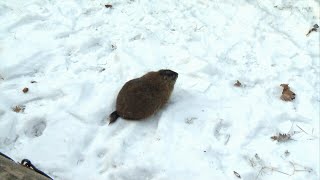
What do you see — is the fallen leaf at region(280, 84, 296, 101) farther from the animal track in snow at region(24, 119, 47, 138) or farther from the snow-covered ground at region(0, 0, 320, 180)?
the animal track in snow at region(24, 119, 47, 138)

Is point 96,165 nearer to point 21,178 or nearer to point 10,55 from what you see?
point 21,178

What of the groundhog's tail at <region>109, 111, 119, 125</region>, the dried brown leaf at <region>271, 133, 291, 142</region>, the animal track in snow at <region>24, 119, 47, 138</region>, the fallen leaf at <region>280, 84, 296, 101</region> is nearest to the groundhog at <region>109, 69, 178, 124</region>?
the groundhog's tail at <region>109, 111, 119, 125</region>

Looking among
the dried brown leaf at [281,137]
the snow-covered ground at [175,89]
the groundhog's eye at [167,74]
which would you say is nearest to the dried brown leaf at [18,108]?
the snow-covered ground at [175,89]

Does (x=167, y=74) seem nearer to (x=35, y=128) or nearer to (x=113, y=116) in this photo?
(x=113, y=116)

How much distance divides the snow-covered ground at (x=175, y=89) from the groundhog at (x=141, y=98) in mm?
118

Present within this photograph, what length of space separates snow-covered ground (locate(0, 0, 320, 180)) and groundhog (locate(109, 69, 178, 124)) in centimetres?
12

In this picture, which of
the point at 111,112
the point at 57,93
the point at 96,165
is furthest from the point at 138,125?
the point at 57,93

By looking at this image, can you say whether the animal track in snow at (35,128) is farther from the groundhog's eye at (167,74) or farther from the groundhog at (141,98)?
the groundhog's eye at (167,74)

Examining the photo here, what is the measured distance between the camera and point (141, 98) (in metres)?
4.08

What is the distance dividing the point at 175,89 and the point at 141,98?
28.7 inches

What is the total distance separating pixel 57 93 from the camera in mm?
4402

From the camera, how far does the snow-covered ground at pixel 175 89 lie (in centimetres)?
389

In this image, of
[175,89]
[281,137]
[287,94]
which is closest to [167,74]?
[175,89]

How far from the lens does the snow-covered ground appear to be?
12.8 ft
